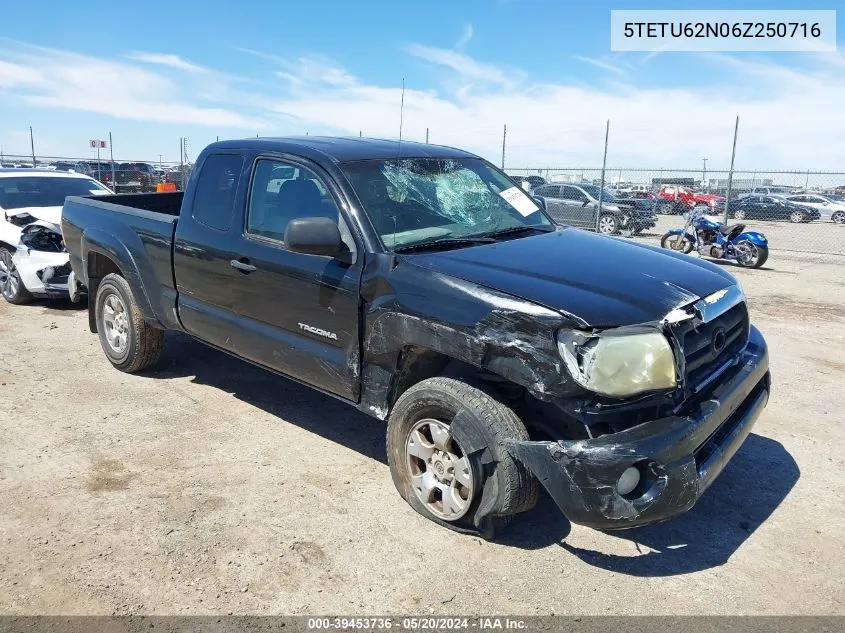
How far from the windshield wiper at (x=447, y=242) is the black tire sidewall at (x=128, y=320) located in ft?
9.31

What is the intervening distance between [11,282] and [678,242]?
40.0 ft

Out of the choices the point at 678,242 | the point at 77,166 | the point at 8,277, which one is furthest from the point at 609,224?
the point at 77,166

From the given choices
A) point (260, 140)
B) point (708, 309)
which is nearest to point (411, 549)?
point (708, 309)

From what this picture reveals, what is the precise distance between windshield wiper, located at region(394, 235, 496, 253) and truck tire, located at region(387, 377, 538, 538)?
716 millimetres

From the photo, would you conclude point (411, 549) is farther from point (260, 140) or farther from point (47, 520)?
point (260, 140)

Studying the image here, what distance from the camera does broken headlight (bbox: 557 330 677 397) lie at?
2754 millimetres

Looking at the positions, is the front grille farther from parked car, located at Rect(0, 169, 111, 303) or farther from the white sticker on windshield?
parked car, located at Rect(0, 169, 111, 303)

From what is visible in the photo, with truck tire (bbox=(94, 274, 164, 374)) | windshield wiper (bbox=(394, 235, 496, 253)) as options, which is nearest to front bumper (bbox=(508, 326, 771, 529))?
windshield wiper (bbox=(394, 235, 496, 253))

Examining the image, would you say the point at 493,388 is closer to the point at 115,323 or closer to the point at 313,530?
the point at 313,530

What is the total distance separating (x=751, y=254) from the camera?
12.8 meters

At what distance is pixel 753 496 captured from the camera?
3.77m

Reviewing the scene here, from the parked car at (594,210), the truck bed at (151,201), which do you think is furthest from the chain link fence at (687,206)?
the truck bed at (151,201)

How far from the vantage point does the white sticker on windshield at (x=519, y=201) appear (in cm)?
443

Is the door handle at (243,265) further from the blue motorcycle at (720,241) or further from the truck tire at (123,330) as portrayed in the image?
the blue motorcycle at (720,241)
